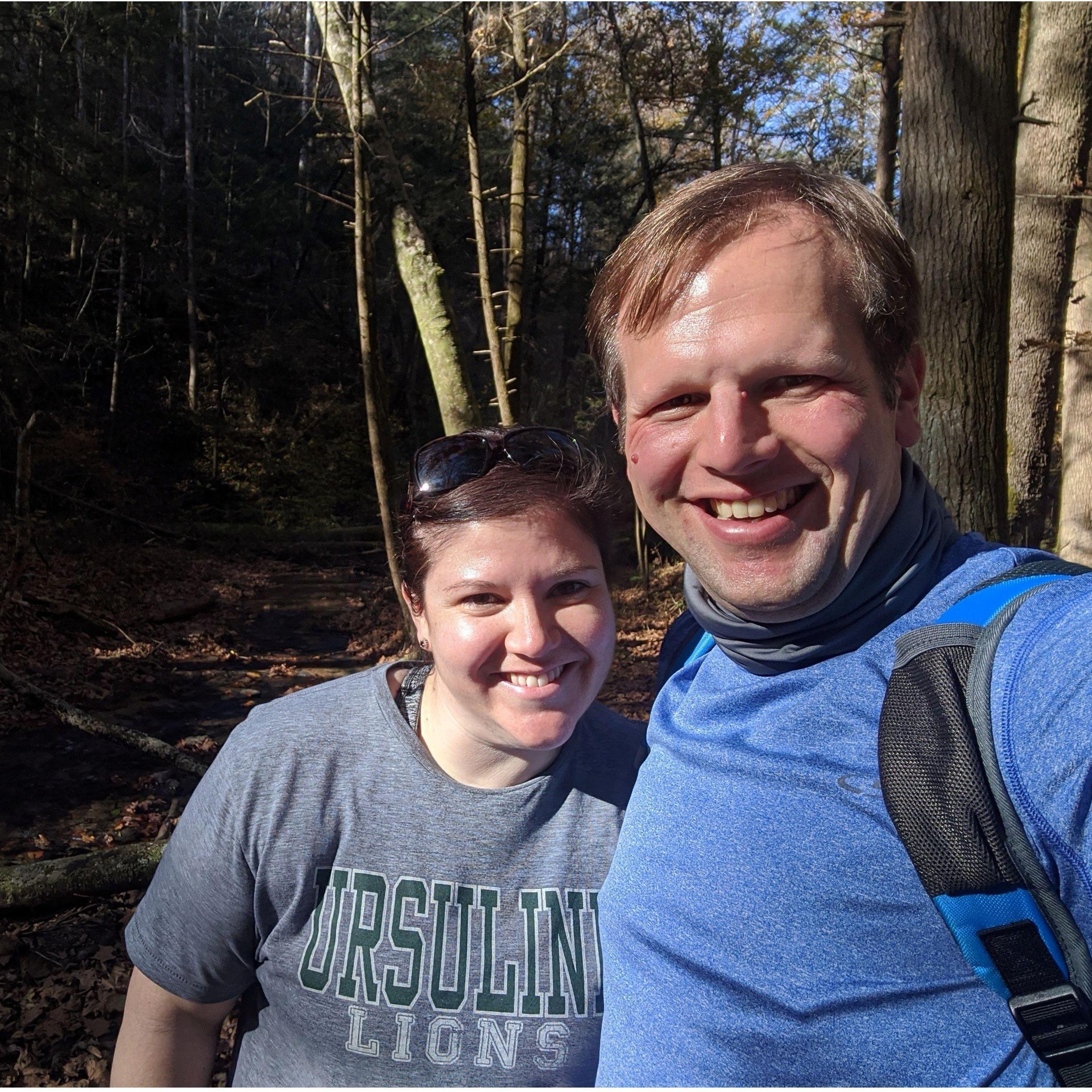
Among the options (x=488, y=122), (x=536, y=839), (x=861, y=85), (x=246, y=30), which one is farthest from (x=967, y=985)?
(x=246, y=30)

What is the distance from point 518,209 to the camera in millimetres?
8406

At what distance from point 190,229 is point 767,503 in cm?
2655

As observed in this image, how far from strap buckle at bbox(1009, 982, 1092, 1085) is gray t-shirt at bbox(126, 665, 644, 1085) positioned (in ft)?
2.72

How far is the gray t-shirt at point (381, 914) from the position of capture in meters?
1.73

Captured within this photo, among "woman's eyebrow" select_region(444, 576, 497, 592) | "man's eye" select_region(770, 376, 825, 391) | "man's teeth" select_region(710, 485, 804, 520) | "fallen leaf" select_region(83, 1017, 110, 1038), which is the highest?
"man's eye" select_region(770, 376, 825, 391)

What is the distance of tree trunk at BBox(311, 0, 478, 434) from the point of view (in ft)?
22.7

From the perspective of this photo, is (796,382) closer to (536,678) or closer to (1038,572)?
(1038,572)

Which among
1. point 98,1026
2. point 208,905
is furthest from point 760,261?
point 98,1026

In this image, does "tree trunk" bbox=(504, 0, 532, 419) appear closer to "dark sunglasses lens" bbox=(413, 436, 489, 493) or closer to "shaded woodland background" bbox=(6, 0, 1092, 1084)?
"shaded woodland background" bbox=(6, 0, 1092, 1084)

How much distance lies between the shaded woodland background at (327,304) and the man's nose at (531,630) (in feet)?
9.48

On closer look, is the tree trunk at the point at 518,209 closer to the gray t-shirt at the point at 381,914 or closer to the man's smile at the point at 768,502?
the gray t-shirt at the point at 381,914

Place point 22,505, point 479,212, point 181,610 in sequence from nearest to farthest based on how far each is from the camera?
point 479,212
point 22,505
point 181,610

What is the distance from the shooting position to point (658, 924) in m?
1.51

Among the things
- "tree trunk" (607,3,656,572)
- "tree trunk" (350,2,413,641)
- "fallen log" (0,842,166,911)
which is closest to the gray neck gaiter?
"fallen log" (0,842,166,911)
